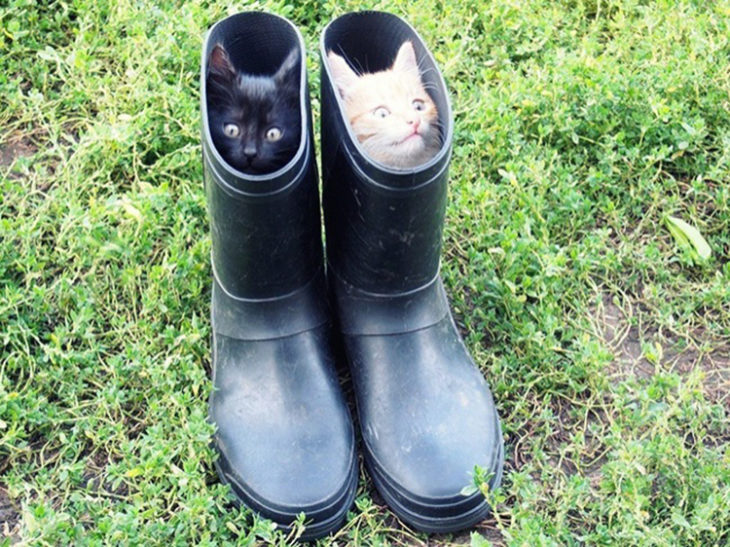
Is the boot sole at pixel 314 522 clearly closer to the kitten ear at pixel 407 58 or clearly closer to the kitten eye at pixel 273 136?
the kitten eye at pixel 273 136

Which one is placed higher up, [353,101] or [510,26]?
[353,101]

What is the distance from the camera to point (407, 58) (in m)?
1.90

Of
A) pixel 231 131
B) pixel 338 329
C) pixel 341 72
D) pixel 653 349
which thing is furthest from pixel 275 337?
pixel 653 349

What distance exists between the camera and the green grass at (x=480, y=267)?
175 cm

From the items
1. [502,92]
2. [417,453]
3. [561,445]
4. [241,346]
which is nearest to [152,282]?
[241,346]

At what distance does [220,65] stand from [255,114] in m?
0.11

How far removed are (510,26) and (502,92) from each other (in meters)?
0.34

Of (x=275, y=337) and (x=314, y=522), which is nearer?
(x=314, y=522)

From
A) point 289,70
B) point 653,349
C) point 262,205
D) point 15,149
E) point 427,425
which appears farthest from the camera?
point 15,149

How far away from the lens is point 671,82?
2553 millimetres

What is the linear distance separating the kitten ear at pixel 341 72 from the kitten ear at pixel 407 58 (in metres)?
0.10

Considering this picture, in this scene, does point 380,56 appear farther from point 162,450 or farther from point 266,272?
point 162,450

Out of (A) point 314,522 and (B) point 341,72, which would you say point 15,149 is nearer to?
(B) point 341,72

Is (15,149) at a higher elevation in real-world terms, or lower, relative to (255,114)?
lower
